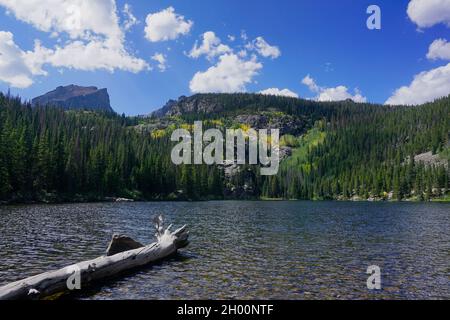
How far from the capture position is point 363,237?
135ft

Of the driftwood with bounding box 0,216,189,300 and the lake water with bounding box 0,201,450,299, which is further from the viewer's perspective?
the lake water with bounding box 0,201,450,299

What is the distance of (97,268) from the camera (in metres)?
20.5

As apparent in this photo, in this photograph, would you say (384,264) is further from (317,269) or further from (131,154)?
(131,154)

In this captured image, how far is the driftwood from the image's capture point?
1572 cm

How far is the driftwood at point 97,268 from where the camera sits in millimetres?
15717

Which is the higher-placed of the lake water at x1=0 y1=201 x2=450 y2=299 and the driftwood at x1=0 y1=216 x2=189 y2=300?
the driftwood at x1=0 y1=216 x2=189 y2=300

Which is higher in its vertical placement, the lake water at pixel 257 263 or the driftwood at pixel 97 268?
the driftwood at pixel 97 268

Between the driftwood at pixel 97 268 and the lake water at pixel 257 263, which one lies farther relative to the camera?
the lake water at pixel 257 263

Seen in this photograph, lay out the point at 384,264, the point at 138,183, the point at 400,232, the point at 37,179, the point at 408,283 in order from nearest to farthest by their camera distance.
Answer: the point at 408,283
the point at 384,264
the point at 400,232
the point at 37,179
the point at 138,183

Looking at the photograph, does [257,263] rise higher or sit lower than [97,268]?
lower

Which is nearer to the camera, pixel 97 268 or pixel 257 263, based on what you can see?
pixel 97 268

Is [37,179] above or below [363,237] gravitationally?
above

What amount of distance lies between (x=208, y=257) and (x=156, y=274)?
21.0 feet
